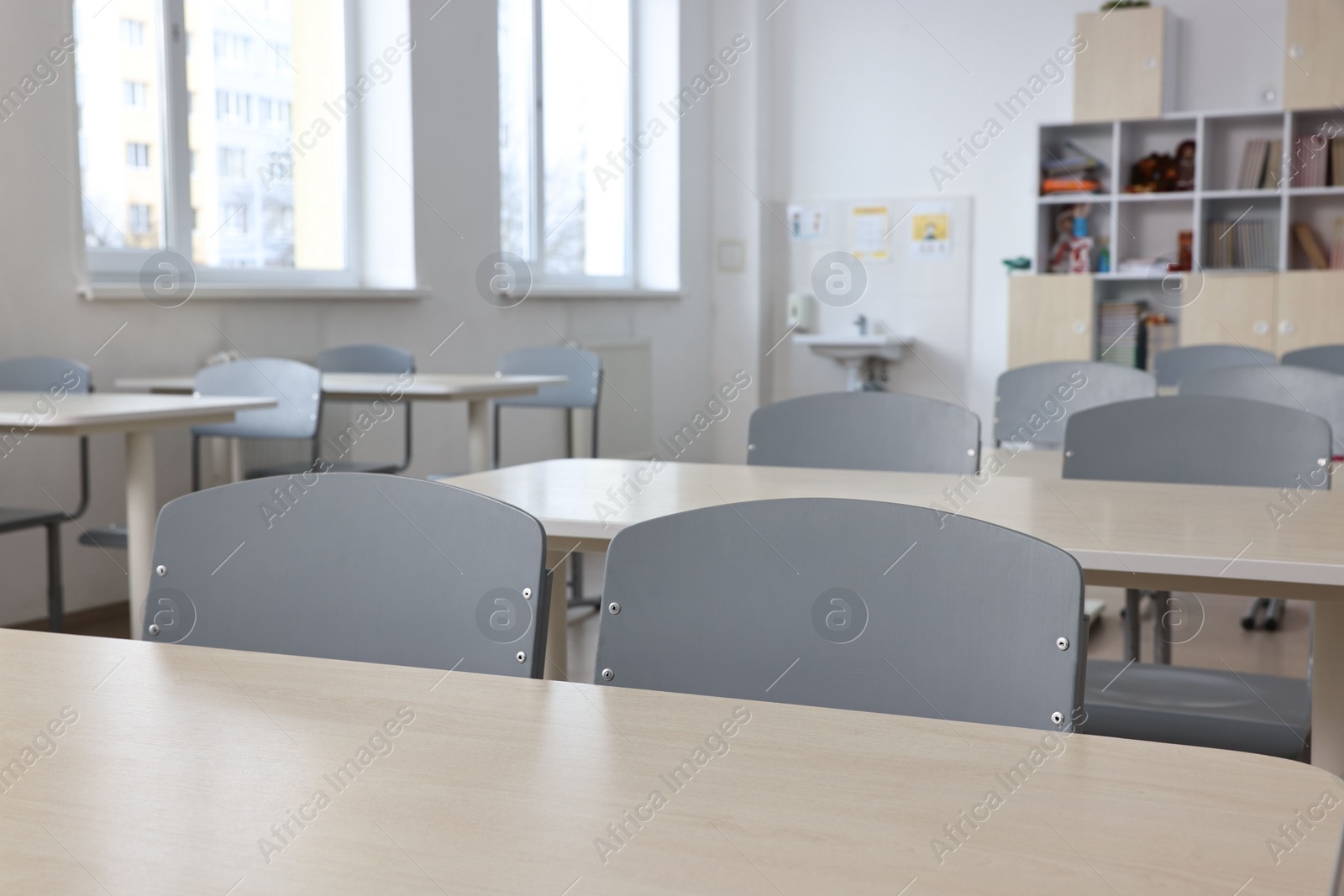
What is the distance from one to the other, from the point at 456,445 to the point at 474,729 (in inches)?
178

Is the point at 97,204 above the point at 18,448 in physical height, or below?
above

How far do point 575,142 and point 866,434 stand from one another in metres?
4.36

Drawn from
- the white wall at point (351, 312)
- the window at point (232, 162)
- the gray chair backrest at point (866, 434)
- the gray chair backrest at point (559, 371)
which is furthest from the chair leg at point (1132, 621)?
the window at point (232, 162)

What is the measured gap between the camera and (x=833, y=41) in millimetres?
6750

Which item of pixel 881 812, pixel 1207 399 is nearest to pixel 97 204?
pixel 1207 399

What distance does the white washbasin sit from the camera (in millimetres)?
6562

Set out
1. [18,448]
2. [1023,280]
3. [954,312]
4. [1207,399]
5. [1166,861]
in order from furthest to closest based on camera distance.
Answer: [954,312] → [1023,280] → [18,448] → [1207,399] → [1166,861]

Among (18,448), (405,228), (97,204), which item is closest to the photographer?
(18,448)

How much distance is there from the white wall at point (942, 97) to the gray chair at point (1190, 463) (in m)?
4.41

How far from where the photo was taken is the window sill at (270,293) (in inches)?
145

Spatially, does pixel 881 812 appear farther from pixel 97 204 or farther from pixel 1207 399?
pixel 97 204

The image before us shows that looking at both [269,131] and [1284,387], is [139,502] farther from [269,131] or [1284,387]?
[1284,387]

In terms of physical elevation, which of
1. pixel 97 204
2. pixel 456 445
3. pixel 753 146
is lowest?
pixel 456 445

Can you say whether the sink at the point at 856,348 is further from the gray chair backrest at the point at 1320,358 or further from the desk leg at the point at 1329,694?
the desk leg at the point at 1329,694
